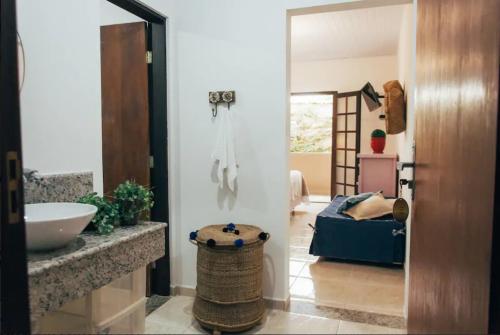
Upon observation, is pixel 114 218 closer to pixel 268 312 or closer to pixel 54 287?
pixel 54 287

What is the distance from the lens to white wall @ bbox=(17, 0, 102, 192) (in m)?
0.88

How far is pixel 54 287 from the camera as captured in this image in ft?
1.95

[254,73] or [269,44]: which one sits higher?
[269,44]

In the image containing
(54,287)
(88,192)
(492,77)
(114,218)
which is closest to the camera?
(492,77)

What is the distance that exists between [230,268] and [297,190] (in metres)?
2.65

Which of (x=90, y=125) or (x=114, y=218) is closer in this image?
(x=114, y=218)

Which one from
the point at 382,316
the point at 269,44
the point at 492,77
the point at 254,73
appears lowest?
the point at 382,316

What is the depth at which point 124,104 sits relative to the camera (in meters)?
1.35

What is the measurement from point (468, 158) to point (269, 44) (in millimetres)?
1158

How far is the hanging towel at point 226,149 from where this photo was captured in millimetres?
1569

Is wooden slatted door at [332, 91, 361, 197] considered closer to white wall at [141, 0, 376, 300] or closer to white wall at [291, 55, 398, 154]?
white wall at [291, 55, 398, 154]

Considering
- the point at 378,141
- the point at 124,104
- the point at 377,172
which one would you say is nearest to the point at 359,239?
the point at 377,172

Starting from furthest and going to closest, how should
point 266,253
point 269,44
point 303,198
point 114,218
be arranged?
point 303,198, point 266,253, point 269,44, point 114,218

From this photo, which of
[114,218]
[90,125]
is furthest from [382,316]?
[90,125]
